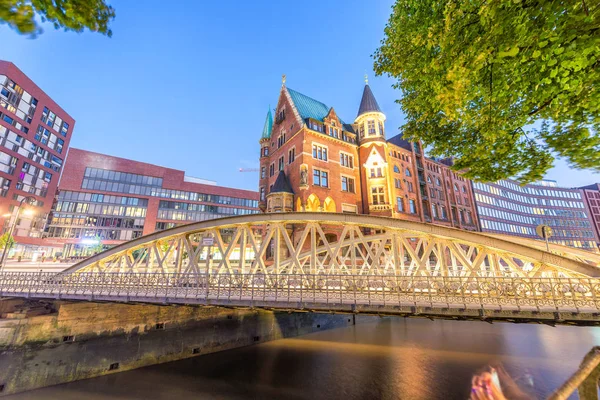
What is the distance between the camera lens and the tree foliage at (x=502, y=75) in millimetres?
4512

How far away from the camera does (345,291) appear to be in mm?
9805

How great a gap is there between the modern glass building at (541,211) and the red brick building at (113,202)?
7308 cm

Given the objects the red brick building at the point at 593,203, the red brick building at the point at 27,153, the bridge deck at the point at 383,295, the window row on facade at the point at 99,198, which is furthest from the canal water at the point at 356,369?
the red brick building at the point at 593,203

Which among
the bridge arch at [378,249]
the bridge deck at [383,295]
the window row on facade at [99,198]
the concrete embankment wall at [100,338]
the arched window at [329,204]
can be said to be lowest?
the concrete embankment wall at [100,338]

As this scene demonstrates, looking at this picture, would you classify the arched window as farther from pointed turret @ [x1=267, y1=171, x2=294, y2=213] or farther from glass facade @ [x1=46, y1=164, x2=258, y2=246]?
glass facade @ [x1=46, y1=164, x2=258, y2=246]

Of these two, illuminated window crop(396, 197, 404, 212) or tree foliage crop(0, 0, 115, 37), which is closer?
tree foliage crop(0, 0, 115, 37)

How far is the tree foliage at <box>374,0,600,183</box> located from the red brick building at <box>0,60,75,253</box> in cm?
6391

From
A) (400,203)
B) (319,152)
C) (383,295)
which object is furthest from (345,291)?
(400,203)

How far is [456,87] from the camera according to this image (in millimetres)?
5871

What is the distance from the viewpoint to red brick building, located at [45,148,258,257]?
54.5 meters

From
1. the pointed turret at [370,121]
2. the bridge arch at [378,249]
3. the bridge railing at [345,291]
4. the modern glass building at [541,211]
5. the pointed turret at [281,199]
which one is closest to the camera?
the bridge railing at [345,291]

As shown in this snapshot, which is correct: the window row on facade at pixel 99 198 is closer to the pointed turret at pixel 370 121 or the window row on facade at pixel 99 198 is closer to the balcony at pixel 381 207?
the pointed turret at pixel 370 121

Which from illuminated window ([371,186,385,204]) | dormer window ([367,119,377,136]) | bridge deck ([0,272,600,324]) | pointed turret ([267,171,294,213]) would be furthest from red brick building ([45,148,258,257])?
dormer window ([367,119,377,136])

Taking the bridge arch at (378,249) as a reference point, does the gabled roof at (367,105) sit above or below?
above
